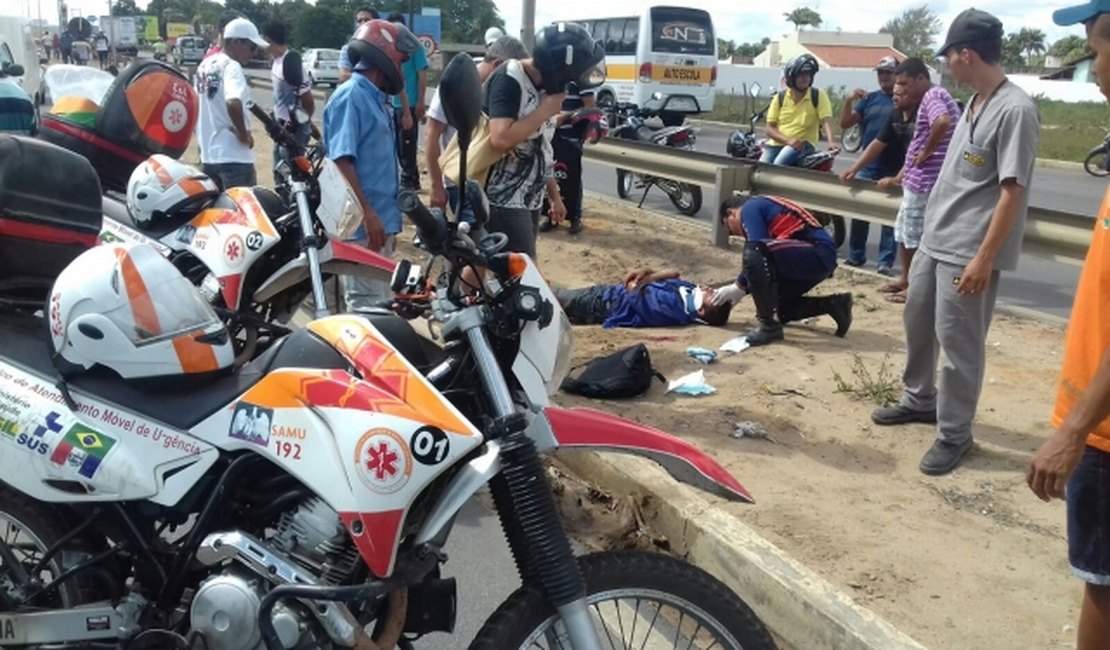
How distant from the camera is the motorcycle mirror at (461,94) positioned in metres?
2.21

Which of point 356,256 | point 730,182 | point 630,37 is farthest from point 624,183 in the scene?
point 630,37

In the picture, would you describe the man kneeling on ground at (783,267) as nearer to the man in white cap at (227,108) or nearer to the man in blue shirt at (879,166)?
the man in blue shirt at (879,166)

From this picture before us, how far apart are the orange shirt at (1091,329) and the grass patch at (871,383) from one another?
8.97 ft

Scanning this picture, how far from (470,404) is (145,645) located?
A: 37.6 inches

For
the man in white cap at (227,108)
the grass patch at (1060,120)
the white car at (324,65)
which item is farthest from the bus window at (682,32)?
the man in white cap at (227,108)

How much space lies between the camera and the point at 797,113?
412 inches

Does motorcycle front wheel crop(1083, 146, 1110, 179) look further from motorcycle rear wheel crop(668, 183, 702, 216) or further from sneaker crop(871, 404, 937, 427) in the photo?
sneaker crop(871, 404, 937, 427)

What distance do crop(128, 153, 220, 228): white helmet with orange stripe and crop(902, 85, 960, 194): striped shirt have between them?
4734 mm

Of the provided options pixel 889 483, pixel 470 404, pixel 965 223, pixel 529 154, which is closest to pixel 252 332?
pixel 529 154

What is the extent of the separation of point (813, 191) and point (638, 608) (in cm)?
661

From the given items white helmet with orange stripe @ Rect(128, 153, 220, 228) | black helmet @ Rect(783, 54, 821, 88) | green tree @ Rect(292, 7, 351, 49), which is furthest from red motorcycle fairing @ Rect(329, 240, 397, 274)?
green tree @ Rect(292, 7, 351, 49)

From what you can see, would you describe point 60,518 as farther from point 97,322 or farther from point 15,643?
point 97,322

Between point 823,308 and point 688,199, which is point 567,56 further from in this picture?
point 688,199

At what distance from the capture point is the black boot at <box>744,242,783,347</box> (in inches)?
246
